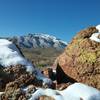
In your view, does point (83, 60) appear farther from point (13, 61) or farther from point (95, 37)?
point (13, 61)

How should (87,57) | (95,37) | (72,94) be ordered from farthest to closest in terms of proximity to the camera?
(95,37)
(87,57)
(72,94)

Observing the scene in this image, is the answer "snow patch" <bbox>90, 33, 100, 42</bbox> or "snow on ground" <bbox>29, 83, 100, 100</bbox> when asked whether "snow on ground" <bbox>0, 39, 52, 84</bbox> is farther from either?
"snow patch" <bbox>90, 33, 100, 42</bbox>

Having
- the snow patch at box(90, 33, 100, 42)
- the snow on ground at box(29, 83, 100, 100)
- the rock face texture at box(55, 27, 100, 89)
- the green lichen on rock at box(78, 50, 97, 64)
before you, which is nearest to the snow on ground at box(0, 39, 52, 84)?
the snow on ground at box(29, 83, 100, 100)

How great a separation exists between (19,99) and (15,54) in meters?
3.12

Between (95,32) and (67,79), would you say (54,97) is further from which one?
(95,32)

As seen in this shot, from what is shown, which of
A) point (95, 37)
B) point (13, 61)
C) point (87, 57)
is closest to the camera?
point (13, 61)

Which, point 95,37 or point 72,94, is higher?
point 95,37

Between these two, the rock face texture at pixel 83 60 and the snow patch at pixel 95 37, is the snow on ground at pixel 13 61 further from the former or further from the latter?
the snow patch at pixel 95 37

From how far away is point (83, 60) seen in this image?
14.4 m

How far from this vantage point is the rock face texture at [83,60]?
14.0m

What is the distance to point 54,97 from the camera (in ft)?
36.7

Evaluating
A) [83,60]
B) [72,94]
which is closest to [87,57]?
[83,60]

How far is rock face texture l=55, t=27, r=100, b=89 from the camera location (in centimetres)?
1395

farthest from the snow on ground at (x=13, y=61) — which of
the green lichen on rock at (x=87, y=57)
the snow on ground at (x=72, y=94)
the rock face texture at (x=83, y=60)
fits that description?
the green lichen on rock at (x=87, y=57)
